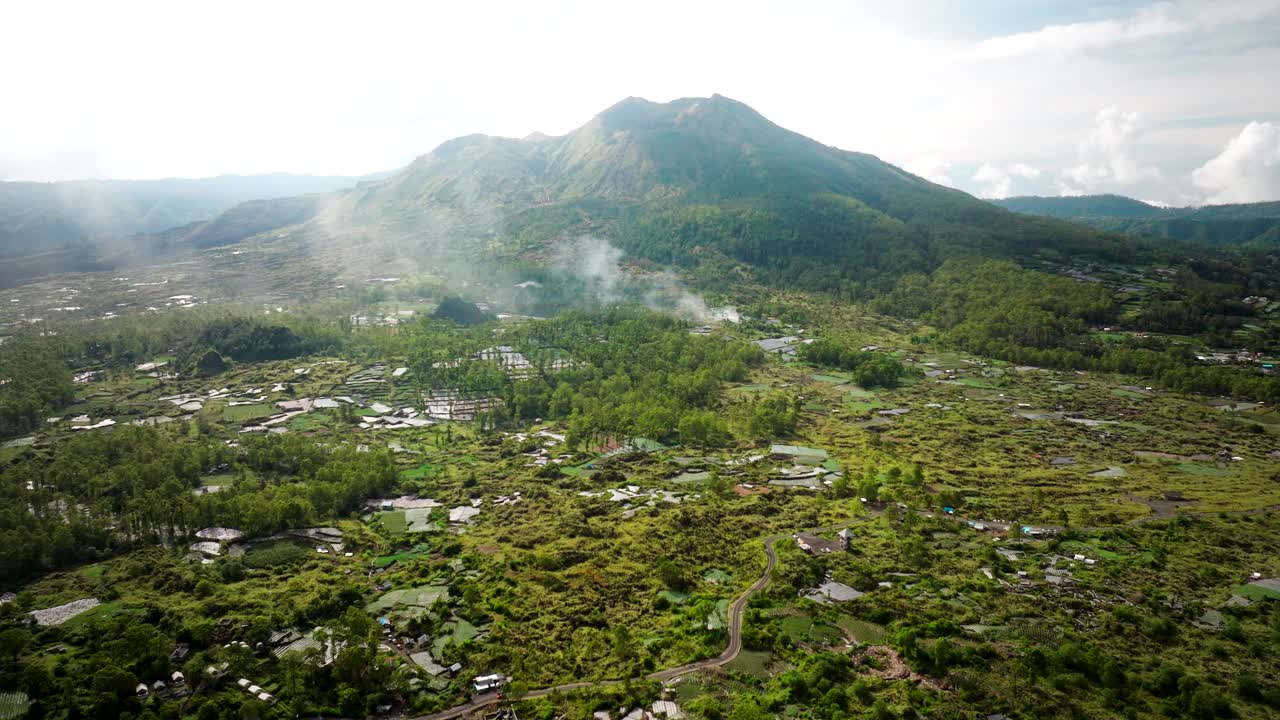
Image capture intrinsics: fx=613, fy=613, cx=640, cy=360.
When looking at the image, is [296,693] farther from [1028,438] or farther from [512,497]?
[1028,438]

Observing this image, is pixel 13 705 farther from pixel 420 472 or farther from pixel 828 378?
pixel 828 378

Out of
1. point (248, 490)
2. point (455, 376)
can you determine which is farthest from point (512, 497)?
point (455, 376)

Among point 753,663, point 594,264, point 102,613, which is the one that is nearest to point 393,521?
point 102,613

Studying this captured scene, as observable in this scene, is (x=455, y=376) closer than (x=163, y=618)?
No

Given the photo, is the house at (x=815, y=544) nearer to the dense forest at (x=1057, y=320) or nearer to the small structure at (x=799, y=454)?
the small structure at (x=799, y=454)

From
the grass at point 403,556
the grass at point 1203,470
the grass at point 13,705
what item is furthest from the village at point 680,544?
the grass at point 13,705

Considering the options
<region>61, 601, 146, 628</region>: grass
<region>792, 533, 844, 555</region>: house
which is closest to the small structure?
<region>792, 533, 844, 555</region>: house
